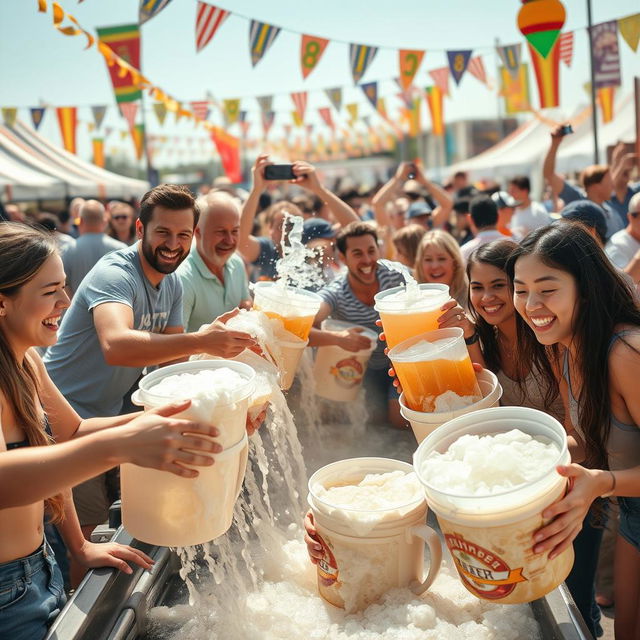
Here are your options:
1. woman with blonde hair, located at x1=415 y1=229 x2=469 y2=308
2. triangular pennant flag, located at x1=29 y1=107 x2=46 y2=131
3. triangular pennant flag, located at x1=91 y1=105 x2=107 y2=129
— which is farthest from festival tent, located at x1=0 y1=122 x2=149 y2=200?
woman with blonde hair, located at x1=415 y1=229 x2=469 y2=308

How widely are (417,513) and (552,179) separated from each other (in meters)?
5.17

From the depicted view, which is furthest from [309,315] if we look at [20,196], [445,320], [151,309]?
[20,196]

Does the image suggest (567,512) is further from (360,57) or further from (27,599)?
(360,57)

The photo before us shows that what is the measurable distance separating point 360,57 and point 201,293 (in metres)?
6.95

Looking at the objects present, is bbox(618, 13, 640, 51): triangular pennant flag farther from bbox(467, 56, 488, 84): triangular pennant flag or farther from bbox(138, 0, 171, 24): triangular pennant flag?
bbox(138, 0, 171, 24): triangular pennant flag

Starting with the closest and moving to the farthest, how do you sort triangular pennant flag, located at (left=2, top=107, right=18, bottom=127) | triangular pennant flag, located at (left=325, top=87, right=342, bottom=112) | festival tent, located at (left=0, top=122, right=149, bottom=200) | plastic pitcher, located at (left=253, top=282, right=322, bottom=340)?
plastic pitcher, located at (left=253, top=282, right=322, bottom=340), triangular pennant flag, located at (left=325, top=87, right=342, bottom=112), triangular pennant flag, located at (left=2, top=107, right=18, bottom=127), festival tent, located at (left=0, top=122, right=149, bottom=200)

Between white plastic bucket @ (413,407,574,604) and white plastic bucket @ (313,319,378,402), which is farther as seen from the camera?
white plastic bucket @ (313,319,378,402)

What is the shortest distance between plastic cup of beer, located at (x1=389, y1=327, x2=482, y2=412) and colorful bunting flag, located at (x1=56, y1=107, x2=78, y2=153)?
1288 centimetres

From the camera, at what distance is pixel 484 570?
137cm

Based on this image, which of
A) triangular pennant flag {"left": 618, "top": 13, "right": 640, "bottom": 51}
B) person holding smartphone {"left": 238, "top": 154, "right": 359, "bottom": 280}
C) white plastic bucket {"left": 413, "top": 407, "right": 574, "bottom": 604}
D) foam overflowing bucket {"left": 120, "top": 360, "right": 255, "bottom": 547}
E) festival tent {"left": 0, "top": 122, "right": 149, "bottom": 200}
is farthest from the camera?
festival tent {"left": 0, "top": 122, "right": 149, "bottom": 200}

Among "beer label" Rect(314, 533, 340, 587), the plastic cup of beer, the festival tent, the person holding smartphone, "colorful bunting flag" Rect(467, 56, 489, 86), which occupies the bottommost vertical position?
"beer label" Rect(314, 533, 340, 587)

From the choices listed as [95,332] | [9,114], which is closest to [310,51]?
[9,114]

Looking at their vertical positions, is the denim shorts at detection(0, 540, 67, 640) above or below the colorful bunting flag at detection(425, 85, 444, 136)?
below

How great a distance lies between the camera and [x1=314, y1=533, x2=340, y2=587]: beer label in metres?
1.69
